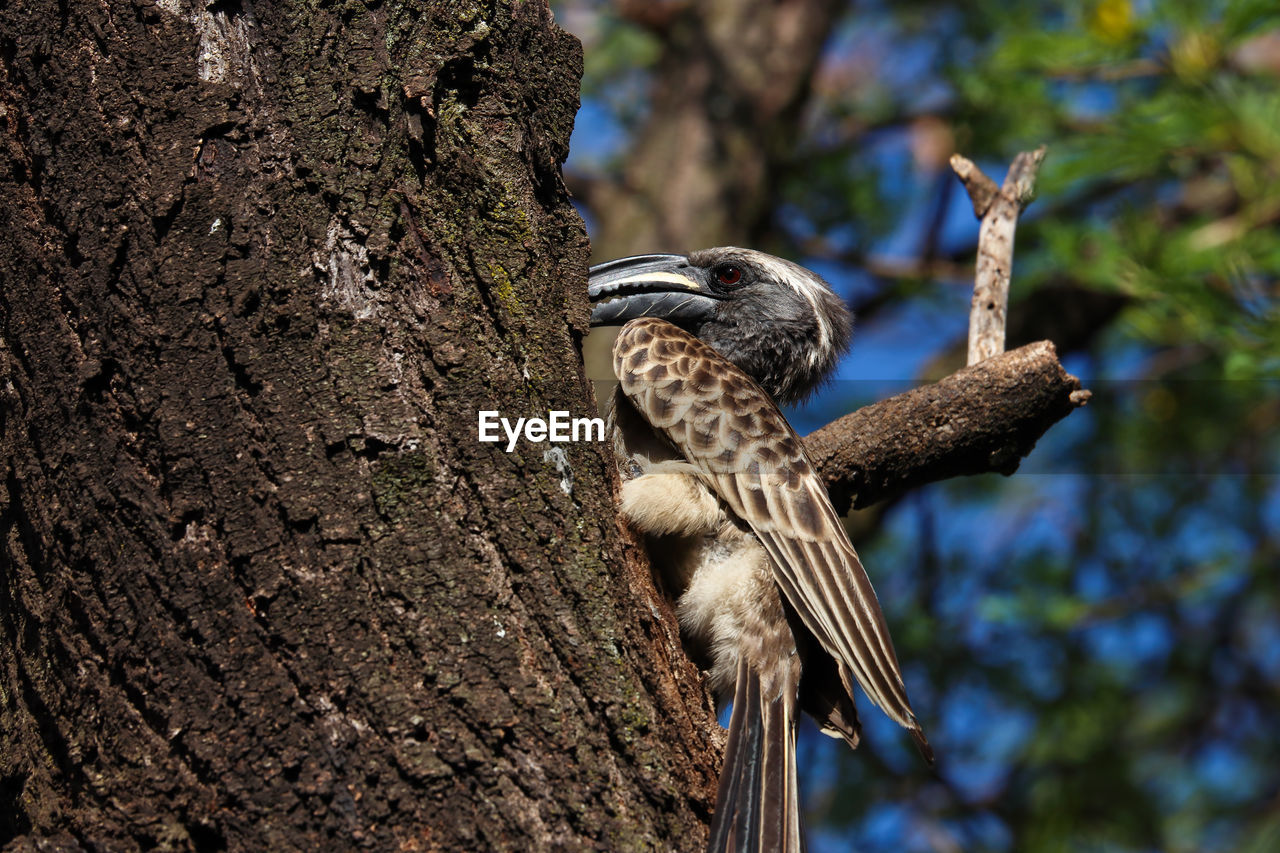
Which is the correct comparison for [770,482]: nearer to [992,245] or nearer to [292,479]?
[992,245]

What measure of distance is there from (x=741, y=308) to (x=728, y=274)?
144 mm

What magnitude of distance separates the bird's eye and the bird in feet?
2.86

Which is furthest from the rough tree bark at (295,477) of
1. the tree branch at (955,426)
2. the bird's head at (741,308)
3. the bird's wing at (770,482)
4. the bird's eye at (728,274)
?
the bird's eye at (728,274)

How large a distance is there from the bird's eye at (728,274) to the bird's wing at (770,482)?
94cm

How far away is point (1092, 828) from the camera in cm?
623

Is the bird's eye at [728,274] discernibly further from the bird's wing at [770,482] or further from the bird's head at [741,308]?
the bird's wing at [770,482]

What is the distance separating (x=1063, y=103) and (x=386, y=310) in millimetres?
4774

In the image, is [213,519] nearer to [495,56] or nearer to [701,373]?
[495,56]

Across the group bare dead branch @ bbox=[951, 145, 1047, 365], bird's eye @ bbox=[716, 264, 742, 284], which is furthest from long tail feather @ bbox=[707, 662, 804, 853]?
bird's eye @ bbox=[716, 264, 742, 284]

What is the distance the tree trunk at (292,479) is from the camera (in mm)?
1846

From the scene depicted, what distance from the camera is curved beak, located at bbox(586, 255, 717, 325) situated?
3871 mm

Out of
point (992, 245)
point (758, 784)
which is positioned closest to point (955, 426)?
point (992, 245)

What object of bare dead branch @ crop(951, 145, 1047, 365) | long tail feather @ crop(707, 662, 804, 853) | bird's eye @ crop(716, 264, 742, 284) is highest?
bird's eye @ crop(716, 264, 742, 284)

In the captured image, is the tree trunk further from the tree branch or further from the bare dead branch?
the bare dead branch
